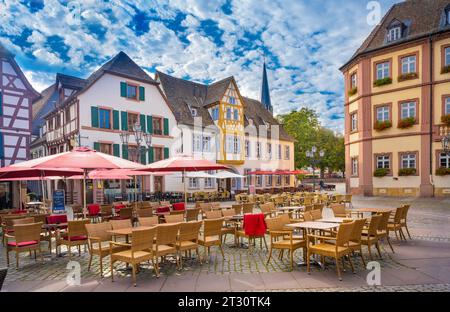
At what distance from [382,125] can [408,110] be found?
196 centimetres

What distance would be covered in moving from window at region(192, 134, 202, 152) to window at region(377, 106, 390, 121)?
14469mm

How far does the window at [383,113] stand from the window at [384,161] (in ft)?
9.27

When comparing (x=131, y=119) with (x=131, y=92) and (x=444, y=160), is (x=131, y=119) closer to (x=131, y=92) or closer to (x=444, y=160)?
(x=131, y=92)

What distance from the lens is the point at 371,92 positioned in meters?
23.6

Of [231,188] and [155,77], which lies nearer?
[155,77]

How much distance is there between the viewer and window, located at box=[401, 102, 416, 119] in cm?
2212

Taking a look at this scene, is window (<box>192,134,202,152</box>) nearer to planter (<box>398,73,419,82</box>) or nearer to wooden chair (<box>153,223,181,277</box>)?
planter (<box>398,73,419,82</box>)

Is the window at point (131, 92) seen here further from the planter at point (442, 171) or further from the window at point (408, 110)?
the planter at point (442, 171)

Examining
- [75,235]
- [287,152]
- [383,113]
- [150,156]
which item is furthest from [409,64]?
[75,235]
